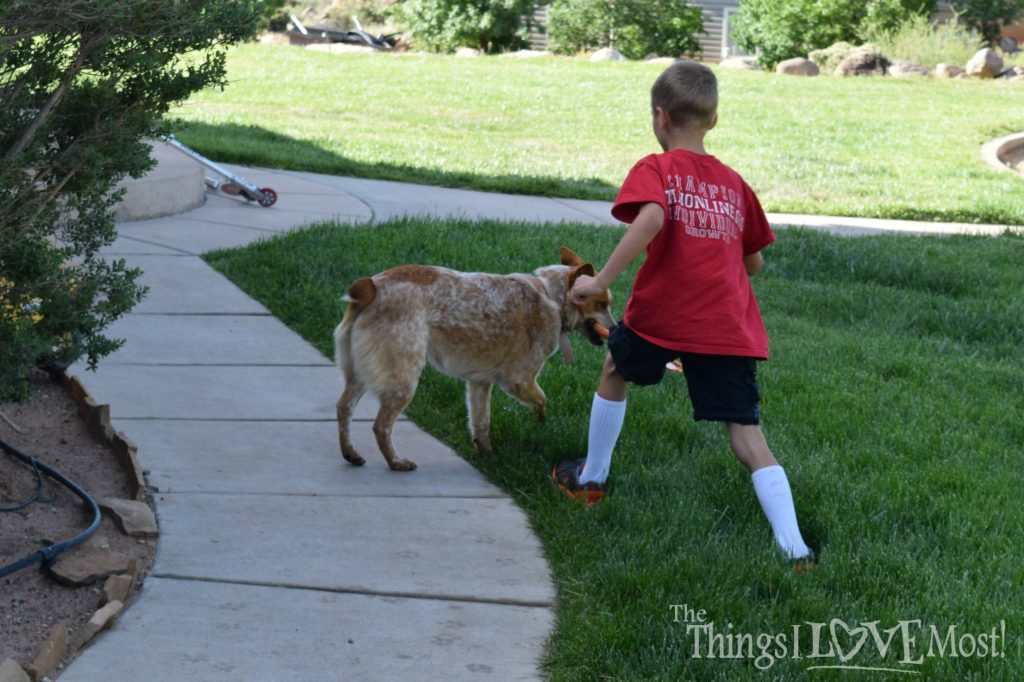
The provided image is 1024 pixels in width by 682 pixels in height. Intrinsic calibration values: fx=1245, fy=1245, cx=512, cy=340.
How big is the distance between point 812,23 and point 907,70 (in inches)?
136

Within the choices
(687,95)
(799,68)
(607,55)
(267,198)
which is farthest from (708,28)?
(687,95)

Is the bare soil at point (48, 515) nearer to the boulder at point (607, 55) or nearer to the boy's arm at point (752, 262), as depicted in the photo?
the boy's arm at point (752, 262)

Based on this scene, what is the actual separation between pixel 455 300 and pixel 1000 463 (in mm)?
2529

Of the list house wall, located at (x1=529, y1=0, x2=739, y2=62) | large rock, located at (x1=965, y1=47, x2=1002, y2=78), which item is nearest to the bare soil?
large rock, located at (x1=965, y1=47, x2=1002, y2=78)

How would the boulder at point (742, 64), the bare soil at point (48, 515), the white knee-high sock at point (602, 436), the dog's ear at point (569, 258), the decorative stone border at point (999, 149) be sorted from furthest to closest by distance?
the boulder at point (742, 64)
the decorative stone border at point (999, 149)
the dog's ear at point (569, 258)
the white knee-high sock at point (602, 436)
the bare soil at point (48, 515)

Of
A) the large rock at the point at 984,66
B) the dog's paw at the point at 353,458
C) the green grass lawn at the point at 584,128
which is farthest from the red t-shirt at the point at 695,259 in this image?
the large rock at the point at 984,66

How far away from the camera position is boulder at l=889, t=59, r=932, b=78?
81.1ft

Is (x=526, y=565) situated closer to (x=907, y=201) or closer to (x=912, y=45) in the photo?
(x=907, y=201)

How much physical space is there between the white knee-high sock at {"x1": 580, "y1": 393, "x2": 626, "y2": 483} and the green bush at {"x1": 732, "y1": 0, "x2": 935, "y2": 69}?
78.0ft

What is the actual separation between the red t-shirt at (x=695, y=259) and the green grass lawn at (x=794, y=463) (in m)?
0.73

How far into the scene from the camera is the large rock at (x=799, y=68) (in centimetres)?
2517

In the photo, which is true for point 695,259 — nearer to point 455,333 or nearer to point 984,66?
point 455,333

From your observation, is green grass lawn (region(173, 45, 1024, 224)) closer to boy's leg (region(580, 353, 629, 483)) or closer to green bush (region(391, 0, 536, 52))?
green bush (region(391, 0, 536, 52))

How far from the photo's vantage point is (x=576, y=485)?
5102 millimetres
